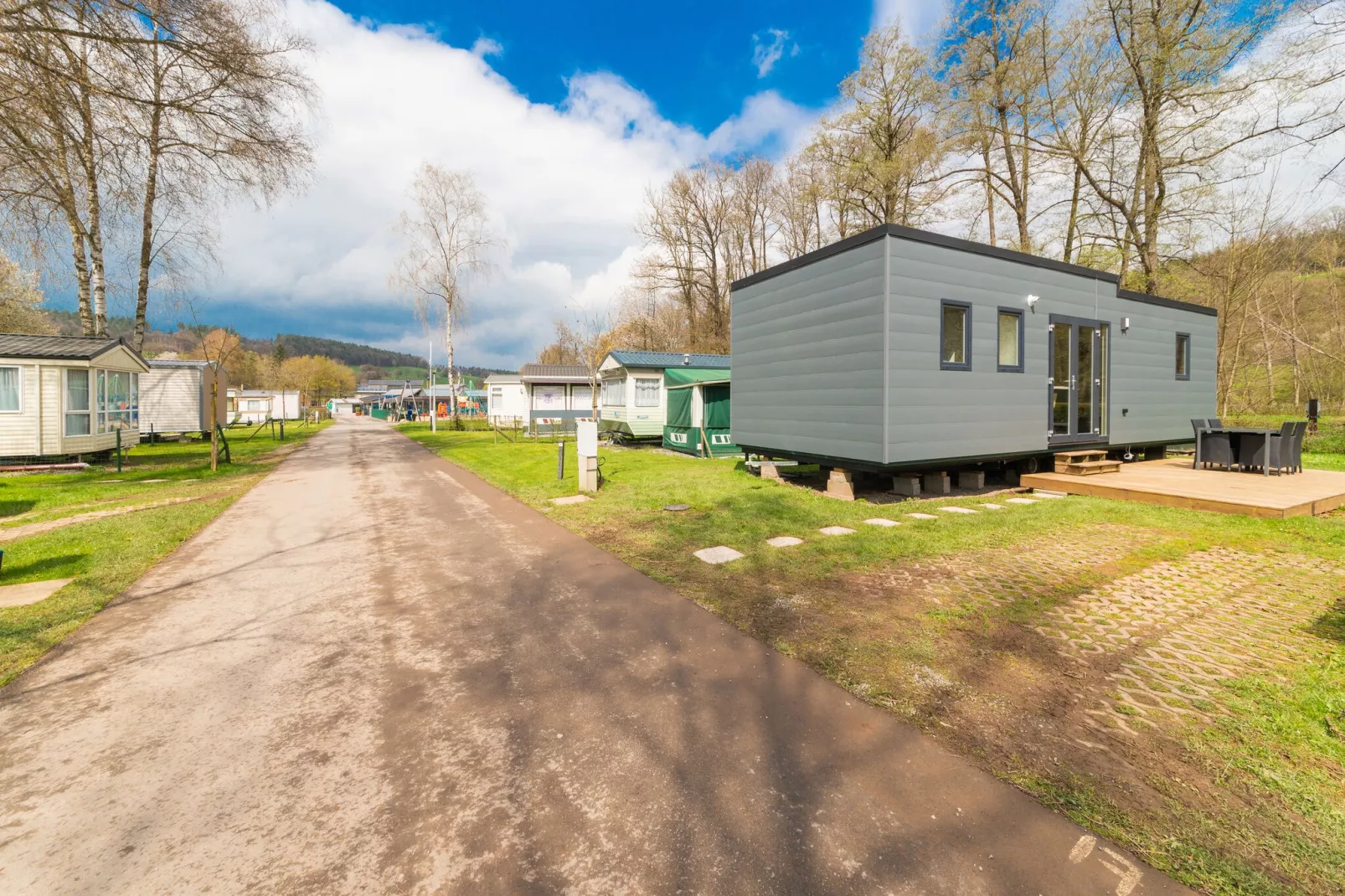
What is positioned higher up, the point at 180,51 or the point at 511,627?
the point at 180,51

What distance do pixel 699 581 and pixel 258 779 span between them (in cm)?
338

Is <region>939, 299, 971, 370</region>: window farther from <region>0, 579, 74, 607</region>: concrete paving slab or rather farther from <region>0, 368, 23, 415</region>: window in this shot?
<region>0, 368, 23, 415</region>: window

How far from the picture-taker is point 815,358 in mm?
9109

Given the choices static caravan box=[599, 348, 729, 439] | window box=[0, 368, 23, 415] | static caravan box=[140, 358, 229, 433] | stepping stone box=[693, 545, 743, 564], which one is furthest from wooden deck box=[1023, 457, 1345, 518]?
static caravan box=[140, 358, 229, 433]

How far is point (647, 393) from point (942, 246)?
14.0 meters

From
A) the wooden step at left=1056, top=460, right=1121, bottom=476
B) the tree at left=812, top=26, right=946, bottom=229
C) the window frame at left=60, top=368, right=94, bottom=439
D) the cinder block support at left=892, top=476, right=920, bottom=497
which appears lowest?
the cinder block support at left=892, top=476, right=920, bottom=497

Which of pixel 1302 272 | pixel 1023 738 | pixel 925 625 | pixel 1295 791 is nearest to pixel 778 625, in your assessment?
pixel 925 625

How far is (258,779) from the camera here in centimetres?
244

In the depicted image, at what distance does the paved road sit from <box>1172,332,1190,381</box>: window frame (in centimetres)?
1437

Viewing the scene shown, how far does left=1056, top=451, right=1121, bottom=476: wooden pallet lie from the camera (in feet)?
32.9

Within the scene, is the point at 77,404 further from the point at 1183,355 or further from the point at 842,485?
the point at 1183,355

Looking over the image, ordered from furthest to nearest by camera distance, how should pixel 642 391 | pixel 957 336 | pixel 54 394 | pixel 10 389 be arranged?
1. pixel 642 391
2. pixel 54 394
3. pixel 10 389
4. pixel 957 336

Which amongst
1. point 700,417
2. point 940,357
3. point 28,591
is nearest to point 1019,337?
point 940,357

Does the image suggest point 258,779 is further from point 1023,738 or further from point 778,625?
point 1023,738
